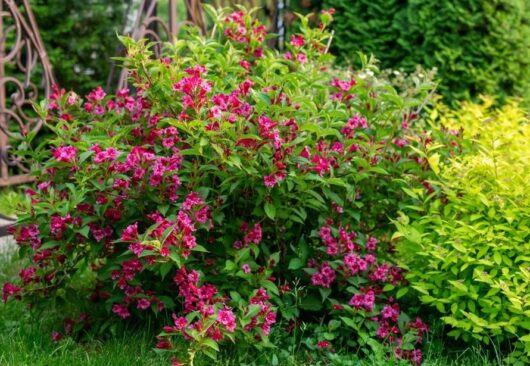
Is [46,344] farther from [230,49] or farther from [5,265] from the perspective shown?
[230,49]

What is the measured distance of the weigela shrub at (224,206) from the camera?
9.00 feet

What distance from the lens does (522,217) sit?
2982 millimetres

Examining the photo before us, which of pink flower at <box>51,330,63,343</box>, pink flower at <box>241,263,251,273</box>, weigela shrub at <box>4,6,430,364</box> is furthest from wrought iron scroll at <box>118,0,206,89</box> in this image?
pink flower at <box>241,263,251,273</box>

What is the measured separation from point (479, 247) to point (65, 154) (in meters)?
1.58

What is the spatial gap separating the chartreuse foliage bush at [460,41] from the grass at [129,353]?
3.13 meters

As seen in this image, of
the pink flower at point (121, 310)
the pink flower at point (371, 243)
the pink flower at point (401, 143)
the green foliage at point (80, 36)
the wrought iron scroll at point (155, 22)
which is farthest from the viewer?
the green foliage at point (80, 36)

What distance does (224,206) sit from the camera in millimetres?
2900

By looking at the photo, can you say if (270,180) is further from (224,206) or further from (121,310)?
(121,310)

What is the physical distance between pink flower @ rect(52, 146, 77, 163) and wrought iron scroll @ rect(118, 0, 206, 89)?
1.75 metres

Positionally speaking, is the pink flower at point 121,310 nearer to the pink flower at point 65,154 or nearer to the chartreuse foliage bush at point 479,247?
the pink flower at point 65,154

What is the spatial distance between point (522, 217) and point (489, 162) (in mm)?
249

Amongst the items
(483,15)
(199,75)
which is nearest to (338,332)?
(199,75)

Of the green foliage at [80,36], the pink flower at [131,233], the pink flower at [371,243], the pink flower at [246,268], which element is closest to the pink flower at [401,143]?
the pink flower at [371,243]

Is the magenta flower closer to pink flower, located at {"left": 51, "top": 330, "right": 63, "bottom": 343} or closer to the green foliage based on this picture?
pink flower, located at {"left": 51, "top": 330, "right": 63, "bottom": 343}
